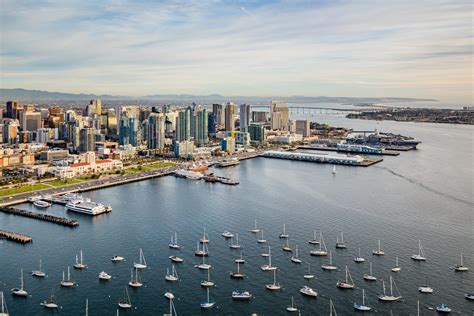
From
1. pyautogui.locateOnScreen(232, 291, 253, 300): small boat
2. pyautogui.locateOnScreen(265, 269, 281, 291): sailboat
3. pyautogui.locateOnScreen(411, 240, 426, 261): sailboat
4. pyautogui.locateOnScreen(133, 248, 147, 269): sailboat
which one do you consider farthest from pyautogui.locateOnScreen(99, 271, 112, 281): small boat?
pyautogui.locateOnScreen(411, 240, 426, 261): sailboat

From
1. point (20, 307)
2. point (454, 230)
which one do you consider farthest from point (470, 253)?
point (20, 307)

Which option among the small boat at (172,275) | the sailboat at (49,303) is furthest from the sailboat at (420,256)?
the sailboat at (49,303)

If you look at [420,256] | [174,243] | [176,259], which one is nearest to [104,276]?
[176,259]

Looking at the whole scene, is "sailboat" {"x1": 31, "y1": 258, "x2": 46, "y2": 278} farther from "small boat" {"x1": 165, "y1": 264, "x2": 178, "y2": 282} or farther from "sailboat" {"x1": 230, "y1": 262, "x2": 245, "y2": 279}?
"sailboat" {"x1": 230, "y1": 262, "x2": 245, "y2": 279}

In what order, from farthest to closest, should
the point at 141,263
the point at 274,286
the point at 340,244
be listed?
1. the point at 340,244
2. the point at 141,263
3. the point at 274,286

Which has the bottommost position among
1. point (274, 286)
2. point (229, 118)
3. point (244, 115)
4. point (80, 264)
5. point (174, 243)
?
point (274, 286)

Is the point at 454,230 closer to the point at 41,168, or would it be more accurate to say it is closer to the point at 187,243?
the point at 187,243

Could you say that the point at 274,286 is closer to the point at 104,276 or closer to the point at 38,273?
the point at 104,276
